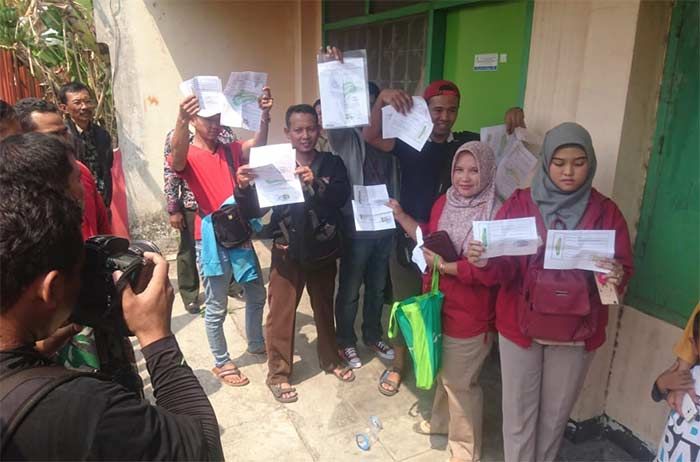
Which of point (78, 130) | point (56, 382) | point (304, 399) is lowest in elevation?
point (304, 399)

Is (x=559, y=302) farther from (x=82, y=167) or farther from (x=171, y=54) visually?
(x=171, y=54)

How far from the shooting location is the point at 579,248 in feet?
6.54

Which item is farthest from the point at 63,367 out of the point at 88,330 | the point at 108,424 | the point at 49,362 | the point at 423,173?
the point at 423,173

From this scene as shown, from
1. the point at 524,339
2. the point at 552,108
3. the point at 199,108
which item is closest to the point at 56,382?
the point at 524,339

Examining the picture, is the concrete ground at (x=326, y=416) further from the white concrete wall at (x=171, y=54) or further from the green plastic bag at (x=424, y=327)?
the white concrete wall at (x=171, y=54)

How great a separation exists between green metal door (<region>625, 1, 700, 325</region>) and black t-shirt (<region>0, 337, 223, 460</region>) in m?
2.30

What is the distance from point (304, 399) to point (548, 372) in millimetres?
1587

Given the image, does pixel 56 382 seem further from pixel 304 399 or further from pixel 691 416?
pixel 304 399

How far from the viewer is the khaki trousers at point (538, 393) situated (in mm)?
2211

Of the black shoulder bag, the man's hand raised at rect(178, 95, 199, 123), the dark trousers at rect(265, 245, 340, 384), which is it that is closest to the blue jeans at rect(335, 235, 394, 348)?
the dark trousers at rect(265, 245, 340, 384)

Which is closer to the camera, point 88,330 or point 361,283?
point 88,330

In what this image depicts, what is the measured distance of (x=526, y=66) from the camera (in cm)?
308

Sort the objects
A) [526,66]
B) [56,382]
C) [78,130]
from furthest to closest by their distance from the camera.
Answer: [78,130]
[526,66]
[56,382]

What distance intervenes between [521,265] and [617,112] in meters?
0.90
